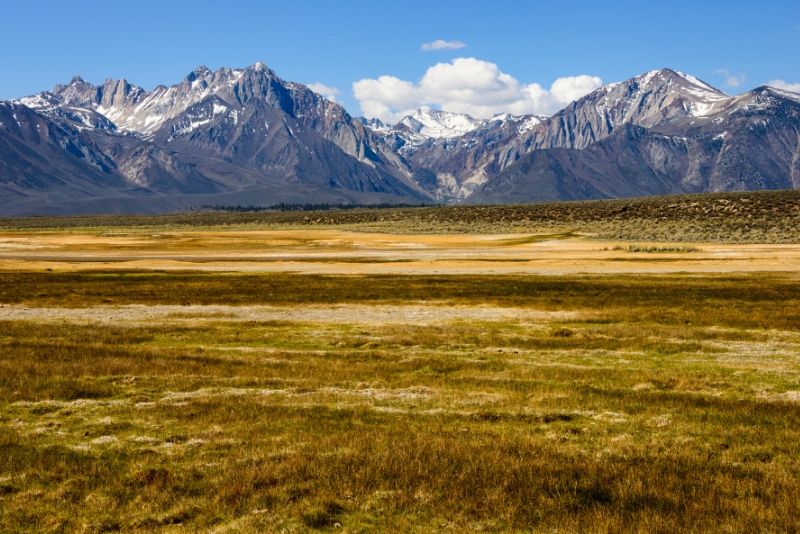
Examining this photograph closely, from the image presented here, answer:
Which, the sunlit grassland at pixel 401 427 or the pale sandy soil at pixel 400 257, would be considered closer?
the sunlit grassland at pixel 401 427

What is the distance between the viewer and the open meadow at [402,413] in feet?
40.1

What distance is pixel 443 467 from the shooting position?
14117 mm

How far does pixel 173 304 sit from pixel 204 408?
3264 centimetres

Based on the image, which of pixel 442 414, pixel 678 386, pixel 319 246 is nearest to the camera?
pixel 442 414

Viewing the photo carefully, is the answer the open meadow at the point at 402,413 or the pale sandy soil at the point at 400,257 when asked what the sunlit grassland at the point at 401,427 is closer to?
the open meadow at the point at 402,413

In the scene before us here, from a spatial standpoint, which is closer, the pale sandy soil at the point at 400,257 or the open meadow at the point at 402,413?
the open meadow at the point at 402,413

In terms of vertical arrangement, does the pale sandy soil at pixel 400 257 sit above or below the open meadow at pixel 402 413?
below

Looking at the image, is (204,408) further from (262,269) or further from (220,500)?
(262,269)

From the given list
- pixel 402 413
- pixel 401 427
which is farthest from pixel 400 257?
pixel 401 427

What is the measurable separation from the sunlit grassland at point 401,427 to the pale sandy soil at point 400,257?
45582 millimetres

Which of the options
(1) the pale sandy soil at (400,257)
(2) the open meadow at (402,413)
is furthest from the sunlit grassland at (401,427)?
(1) the pale sandy soil at (400,257)

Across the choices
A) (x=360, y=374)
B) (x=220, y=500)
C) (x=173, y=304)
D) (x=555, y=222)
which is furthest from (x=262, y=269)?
(x=555, y=222)

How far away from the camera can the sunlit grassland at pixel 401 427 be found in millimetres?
12141

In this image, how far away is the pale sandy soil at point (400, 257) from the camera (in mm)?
82688
